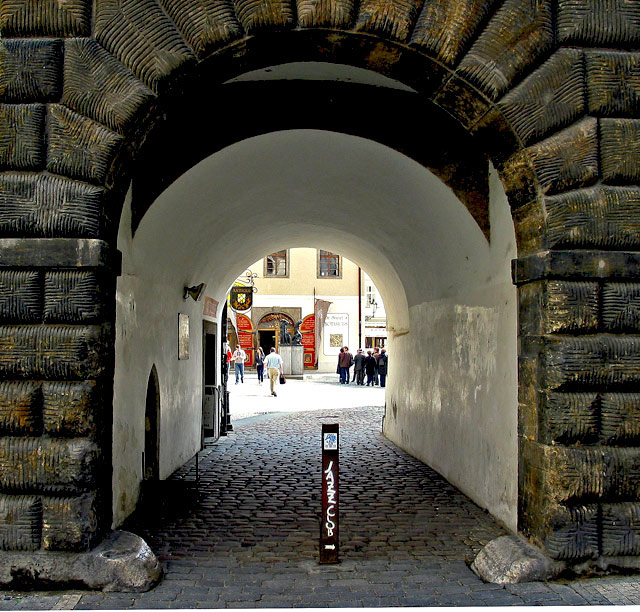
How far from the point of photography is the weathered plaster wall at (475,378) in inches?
227

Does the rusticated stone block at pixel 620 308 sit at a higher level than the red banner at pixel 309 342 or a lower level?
higher

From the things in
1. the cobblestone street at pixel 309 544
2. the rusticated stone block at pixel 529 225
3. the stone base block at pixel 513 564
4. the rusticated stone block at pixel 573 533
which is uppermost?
the rusticated stone block at pixel 529 225

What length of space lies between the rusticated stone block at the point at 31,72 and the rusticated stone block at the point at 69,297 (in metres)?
1.09

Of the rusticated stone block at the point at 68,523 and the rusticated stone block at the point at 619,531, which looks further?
A: the rusticated stone block at the point at 619,531


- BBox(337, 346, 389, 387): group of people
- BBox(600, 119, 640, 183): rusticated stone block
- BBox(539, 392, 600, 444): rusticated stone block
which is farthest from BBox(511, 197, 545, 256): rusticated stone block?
BBox(337, 346, 389, 387): group of people

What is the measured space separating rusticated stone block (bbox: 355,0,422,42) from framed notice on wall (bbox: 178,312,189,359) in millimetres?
5144

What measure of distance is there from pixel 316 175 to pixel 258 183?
670mm

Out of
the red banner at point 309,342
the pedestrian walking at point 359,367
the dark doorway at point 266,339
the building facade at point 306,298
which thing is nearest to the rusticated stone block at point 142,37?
the pedestrian walking at point 359,367

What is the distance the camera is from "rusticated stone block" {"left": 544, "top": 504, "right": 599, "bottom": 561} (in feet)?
13.4

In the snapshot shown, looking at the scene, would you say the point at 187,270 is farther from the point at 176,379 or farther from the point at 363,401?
the point at 363,401

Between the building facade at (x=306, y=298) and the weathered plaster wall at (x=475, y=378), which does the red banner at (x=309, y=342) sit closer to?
the building facade at (x=306, y=298)

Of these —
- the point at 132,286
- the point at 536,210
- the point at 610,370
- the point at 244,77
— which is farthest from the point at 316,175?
the point at 610,370

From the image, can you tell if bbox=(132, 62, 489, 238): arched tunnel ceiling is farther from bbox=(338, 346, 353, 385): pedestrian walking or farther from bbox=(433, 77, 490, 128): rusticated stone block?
bbox=(338, 346, 353, 385): pedestrian walking

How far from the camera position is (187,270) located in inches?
336
